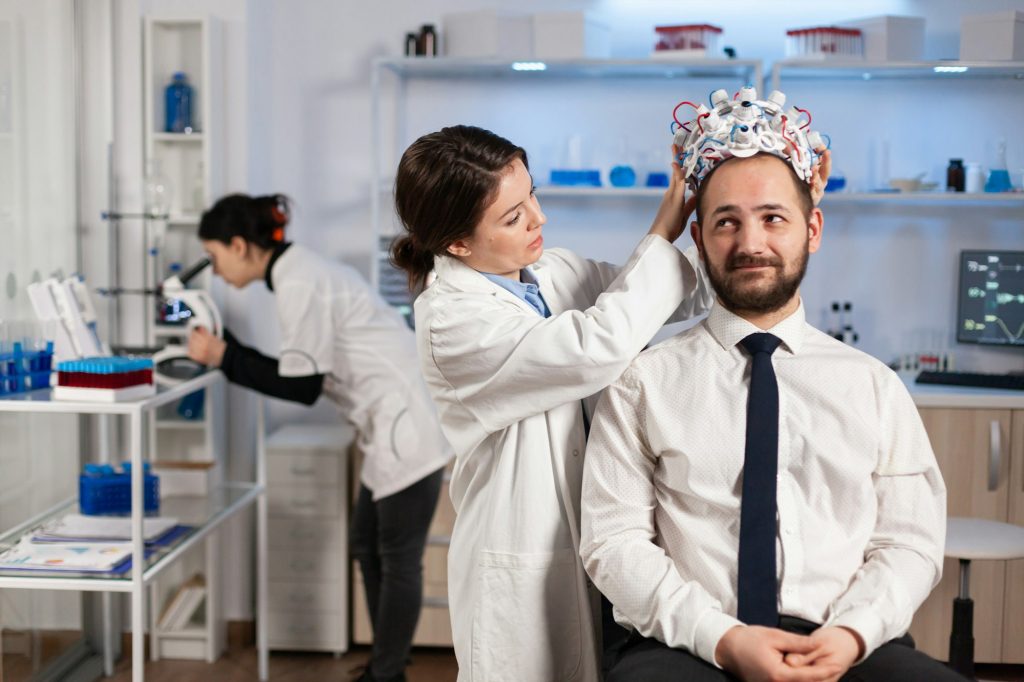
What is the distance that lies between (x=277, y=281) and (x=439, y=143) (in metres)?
1.39

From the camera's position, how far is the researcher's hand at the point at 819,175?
A: 5.30 ft

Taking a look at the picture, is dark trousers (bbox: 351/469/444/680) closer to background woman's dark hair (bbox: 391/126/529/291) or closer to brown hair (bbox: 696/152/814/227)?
background woman's dark hair (bbox: 391/126/529/291)

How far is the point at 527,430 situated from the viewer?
5.26ft

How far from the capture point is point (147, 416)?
11.6 ft

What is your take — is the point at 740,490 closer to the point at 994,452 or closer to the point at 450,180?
the point at 450,180

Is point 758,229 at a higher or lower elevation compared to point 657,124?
lower

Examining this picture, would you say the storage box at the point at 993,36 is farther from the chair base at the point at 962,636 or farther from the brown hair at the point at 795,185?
the brown hair at the point at 795,185

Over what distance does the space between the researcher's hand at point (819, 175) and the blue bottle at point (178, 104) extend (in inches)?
95.1

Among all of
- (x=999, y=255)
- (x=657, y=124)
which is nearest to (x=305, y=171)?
(x=657, y=124)

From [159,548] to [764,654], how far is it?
167 centimetres

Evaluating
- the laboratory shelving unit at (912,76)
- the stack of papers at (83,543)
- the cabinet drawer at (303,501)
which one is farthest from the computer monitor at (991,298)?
the stack of papers at (83,543)

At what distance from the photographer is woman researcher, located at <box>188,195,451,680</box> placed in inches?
115

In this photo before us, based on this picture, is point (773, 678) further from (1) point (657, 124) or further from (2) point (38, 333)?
(1) point (657, 124)

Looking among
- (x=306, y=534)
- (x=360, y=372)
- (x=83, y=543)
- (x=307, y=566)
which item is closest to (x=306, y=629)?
(x=307, y=566)
